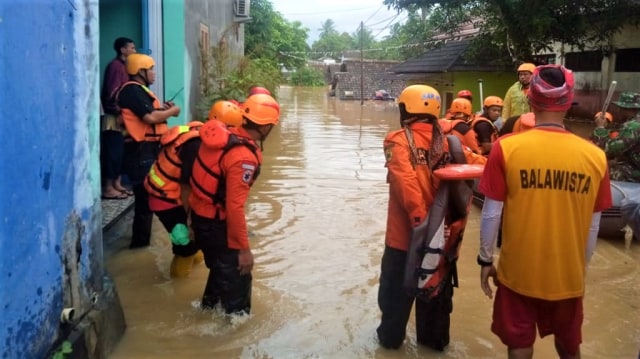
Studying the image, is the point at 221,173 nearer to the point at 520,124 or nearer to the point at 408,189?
the point at 408,189

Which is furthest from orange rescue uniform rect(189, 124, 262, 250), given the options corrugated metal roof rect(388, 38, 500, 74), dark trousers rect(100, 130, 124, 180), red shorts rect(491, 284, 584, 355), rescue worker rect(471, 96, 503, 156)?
corrugated metal roof rect(388, 38, 500, 74)

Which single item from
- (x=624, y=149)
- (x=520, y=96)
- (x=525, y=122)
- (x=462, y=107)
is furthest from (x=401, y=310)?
(x=520, y=96)

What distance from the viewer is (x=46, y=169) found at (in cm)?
319

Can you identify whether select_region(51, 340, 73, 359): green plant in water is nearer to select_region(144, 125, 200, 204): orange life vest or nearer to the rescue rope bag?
select_region(144, 125, 200, 204): orange life vest

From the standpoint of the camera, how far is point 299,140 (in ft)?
52.8

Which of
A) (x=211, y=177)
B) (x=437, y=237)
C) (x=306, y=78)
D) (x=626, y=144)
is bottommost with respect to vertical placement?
(x=437, y=237)

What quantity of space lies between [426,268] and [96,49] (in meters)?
2.49

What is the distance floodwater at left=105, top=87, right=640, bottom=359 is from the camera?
14.2 ft

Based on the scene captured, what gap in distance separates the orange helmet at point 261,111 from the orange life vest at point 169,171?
2.11 feet

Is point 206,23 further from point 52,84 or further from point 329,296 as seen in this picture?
point 52,84

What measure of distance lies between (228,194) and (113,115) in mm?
3026

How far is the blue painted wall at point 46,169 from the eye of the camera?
2848 mm

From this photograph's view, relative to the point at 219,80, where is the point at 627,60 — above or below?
above

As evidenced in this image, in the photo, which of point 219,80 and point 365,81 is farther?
point 365,81
